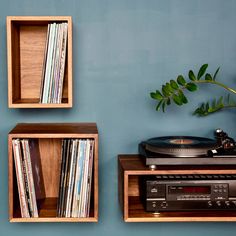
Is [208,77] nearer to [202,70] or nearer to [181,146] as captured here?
[202,70]

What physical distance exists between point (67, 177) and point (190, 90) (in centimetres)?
63

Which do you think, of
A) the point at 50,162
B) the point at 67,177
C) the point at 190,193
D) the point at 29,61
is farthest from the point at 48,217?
the point at 29,61

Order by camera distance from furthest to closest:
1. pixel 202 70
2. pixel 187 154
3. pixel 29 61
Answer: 1. pixel 29 61
2. pixel 202 70
3. pixel 187 154

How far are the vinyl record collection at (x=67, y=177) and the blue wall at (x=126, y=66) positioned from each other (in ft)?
0.87

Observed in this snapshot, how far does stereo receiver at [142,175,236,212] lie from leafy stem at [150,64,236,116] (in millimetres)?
329

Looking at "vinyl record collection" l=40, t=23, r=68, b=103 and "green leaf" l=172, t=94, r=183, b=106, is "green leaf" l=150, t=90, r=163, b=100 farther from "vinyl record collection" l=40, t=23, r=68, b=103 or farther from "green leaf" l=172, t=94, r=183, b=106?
"vinyl record collection" l=40, t=23, r=68, b=103

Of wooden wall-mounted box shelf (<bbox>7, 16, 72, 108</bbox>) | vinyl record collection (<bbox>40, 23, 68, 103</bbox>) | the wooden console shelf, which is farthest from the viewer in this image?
wooden wall-mounted box shelf (<bbox>7, 16, 72, 108</bbox>)

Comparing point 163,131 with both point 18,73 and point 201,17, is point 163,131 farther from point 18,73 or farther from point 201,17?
point 18,73

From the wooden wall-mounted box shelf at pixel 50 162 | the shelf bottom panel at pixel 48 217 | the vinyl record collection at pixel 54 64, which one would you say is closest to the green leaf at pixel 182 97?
the wooden wall-mounted box shelf at pixel 50 162

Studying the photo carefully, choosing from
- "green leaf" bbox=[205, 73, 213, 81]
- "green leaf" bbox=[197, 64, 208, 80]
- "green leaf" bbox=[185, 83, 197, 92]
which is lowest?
"green leaf" bbox=[185, 83, 197, 92]

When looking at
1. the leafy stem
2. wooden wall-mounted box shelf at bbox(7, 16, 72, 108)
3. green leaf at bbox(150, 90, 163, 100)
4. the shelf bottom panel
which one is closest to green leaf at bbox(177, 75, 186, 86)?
the leafy stem

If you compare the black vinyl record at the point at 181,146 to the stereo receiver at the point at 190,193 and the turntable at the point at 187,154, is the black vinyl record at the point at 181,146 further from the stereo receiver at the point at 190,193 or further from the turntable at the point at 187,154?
the stereo receiver at the point at 190,193

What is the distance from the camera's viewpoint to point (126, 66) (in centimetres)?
246

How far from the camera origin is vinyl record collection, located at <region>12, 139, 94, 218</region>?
2213 mm
